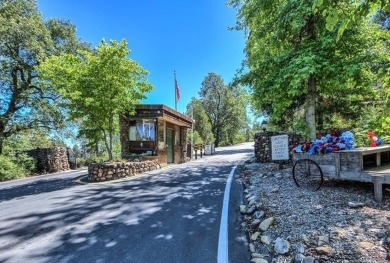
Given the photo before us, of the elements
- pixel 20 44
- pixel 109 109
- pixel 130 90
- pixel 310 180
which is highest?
pixel 20 44

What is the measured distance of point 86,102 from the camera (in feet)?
33.3

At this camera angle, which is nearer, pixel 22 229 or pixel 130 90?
pixel 22 229

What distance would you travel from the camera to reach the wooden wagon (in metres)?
4.44

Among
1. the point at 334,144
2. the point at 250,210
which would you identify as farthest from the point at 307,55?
the point at 250,210

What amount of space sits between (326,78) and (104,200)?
24.4 feet

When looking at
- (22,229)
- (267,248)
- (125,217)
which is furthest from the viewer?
(125,217)

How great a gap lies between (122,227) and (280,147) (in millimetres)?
6120

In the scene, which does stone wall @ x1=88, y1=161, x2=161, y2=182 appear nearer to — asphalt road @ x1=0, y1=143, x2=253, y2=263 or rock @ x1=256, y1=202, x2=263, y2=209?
asphalt road @ x1=0, y1=143, x2=253, y2=263

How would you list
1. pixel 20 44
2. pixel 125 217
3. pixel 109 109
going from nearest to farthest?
pixel 125 217 < pixel 109 109 < pixel 20 44

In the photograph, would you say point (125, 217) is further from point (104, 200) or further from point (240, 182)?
point (240, 182)

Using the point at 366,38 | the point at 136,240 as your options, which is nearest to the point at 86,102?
the point at 136,240

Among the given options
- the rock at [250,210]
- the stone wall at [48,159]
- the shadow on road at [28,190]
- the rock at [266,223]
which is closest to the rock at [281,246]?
the rock at [266,223]

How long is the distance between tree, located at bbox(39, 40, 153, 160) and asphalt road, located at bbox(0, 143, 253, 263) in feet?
14.2

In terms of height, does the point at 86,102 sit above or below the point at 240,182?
above
